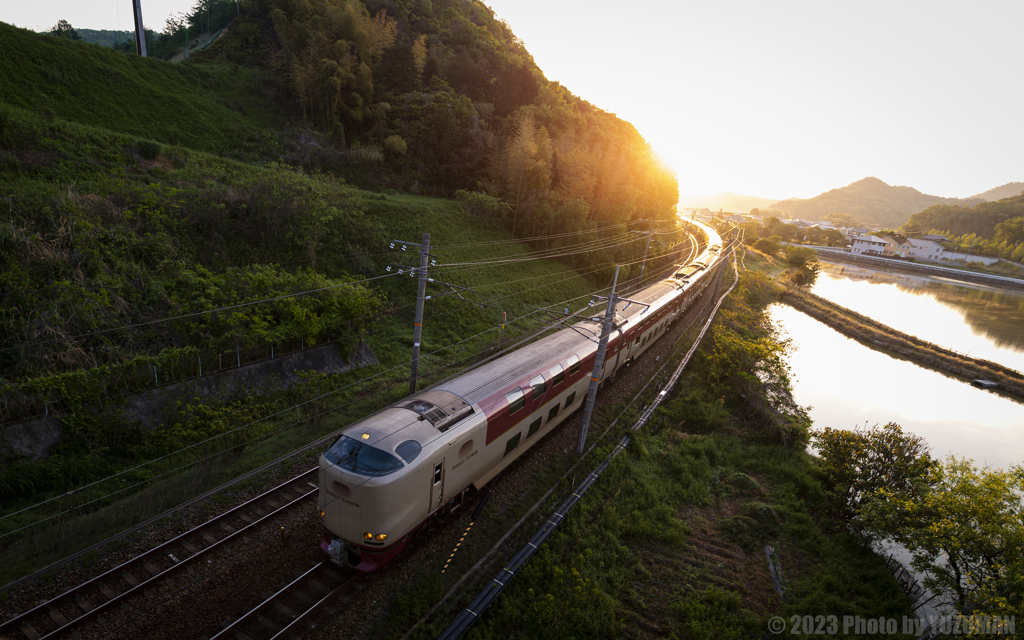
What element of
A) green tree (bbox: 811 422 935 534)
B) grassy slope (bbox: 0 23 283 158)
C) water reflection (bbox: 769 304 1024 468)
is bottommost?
water reflection (bbox: 769 304 1024 468)

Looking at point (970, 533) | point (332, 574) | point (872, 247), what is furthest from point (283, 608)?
point (872, 247)

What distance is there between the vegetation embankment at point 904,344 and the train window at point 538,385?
39.8m

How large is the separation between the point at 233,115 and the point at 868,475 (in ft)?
124

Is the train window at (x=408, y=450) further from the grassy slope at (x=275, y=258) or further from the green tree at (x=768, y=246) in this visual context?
the green tree at (x=768, y=246)

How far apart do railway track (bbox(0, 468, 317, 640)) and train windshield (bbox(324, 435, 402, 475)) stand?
3399mm

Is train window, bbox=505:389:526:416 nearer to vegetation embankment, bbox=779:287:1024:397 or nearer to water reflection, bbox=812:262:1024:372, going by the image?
vegetation embankment, bbox=779:287:1024:397

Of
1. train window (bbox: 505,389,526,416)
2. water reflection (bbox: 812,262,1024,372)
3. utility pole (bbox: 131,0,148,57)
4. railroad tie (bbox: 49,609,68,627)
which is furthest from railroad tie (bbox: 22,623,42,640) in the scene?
water reflection (bbox: 812,262,1024,372)

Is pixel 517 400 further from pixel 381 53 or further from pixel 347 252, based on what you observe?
pixel 381 53

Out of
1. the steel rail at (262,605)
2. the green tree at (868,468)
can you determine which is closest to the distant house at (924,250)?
the green tree at (868,468)

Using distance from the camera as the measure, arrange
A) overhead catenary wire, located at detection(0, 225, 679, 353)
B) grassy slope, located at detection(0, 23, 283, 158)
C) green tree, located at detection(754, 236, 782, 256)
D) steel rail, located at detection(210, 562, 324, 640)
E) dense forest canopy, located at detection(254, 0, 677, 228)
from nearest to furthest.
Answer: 1. steel rail, located at detection(210, 562, 324, 640)
2. overhead catenary wire, located at detection(0, 225, 679, 353)
3. grassy slope, located at detection(0, 23, 283, 158)
4. dense forest canopy, located at detection(254, 0, 677, 228)
5. green tree, located at detection(754, 236, 782, 256)

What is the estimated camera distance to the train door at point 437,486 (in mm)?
9133

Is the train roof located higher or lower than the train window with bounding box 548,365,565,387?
higher

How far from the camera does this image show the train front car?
816cm

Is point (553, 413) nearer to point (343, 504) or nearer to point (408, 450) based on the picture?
point (408, 450)
